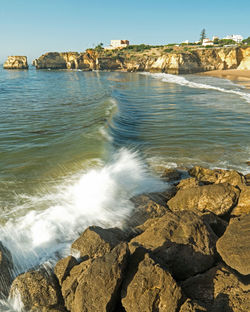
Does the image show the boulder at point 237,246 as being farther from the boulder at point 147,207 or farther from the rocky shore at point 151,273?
the boulder at point 147,207

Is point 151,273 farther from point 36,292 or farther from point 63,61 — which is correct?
point 63,61

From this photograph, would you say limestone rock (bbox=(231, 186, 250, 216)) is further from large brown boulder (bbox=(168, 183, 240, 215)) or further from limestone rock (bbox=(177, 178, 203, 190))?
limestone rock (bbox=(177, 178, 203, 190))

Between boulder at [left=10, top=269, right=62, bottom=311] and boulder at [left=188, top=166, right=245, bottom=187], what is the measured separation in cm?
555

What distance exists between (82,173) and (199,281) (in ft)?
21.3

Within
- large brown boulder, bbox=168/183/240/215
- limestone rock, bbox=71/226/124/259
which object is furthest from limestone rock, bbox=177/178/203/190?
limestone rock, bbox=71/226/124/259

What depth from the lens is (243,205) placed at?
240 inches

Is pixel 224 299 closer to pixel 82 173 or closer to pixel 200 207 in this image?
pixel 200 207

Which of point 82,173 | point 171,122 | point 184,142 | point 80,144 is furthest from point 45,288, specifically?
point 171,122

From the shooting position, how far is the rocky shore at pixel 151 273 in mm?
3455

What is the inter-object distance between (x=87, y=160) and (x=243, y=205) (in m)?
6.71

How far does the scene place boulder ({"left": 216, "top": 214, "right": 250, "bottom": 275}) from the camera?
13.0 ft

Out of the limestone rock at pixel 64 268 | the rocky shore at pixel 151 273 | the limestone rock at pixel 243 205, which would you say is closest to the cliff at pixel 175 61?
the limestone rock at pixel 243 205

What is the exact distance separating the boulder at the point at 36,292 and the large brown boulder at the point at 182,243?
5.25ft

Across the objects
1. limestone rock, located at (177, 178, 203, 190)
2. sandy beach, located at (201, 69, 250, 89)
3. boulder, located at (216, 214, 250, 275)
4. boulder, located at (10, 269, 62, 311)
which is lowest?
boulder, located at (10, 269, 62, 311)
